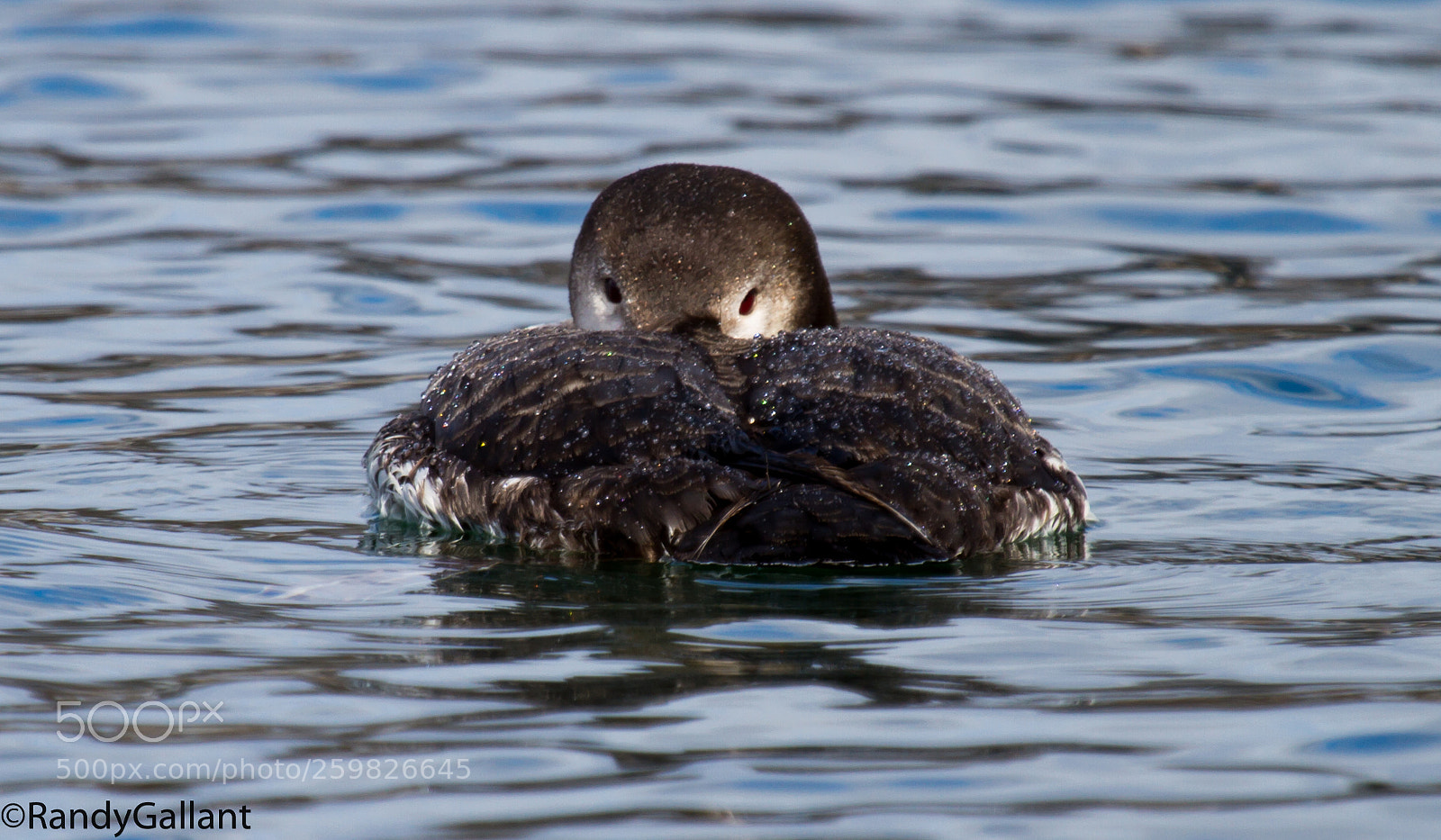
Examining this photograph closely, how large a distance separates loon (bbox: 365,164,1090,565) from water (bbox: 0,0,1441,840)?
16 centimetres

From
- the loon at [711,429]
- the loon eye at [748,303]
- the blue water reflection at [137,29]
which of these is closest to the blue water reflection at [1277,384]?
the loon at [711,429]

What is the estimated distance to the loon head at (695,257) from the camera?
5.55 metres

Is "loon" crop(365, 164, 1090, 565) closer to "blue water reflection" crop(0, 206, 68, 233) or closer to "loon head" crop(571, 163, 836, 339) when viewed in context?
"loon head" crop(571, 163, 836, 339)

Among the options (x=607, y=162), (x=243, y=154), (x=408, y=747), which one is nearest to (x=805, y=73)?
(x=607, y=162)

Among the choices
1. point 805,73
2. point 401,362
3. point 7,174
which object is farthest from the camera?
point 805,73

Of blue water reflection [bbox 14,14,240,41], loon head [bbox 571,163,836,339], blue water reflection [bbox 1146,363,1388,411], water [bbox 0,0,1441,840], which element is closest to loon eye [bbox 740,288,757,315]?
loon head [bbox 571,163,836,339]

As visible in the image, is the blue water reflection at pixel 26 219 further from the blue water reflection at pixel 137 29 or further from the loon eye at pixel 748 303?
the loon eye at pixel 748 303

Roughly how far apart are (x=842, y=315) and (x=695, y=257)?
2.96 m

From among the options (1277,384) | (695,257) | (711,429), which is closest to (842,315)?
(1277,384)

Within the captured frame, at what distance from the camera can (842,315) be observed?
333 inches

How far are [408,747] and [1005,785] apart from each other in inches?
41.9

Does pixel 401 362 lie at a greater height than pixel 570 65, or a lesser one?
lesser

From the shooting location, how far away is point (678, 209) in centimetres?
559

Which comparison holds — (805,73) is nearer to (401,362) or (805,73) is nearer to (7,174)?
(7,174)
